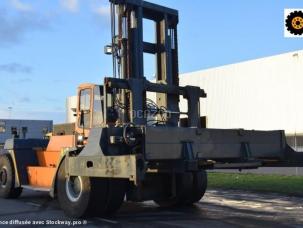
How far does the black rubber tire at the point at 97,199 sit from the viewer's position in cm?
1076

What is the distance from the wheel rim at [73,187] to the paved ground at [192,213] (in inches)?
18.0

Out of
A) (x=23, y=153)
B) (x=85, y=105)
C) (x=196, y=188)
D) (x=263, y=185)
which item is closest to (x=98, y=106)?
(x=85, y=105)

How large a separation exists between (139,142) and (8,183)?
6.03 meters

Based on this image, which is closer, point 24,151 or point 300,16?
point 300,16

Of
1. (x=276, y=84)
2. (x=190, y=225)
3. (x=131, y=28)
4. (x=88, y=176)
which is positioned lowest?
(x=190, y=225)

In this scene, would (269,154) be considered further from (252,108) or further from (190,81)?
(190,81)

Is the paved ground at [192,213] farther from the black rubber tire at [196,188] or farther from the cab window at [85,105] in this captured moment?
the cab window at [85,105]

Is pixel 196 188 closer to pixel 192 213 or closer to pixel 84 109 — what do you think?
pixel 192 213

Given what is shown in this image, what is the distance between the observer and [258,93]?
46.3 m

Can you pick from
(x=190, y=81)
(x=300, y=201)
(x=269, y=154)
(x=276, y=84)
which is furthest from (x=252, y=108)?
(x=269, y=154)

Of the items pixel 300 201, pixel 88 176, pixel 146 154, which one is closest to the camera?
pixel 146 154

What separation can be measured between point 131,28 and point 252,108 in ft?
117

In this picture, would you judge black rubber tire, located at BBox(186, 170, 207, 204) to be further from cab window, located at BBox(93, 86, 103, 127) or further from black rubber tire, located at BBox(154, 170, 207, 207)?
cab window, located at BBox(93, 86, 103, 127)

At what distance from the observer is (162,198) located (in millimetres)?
12070
